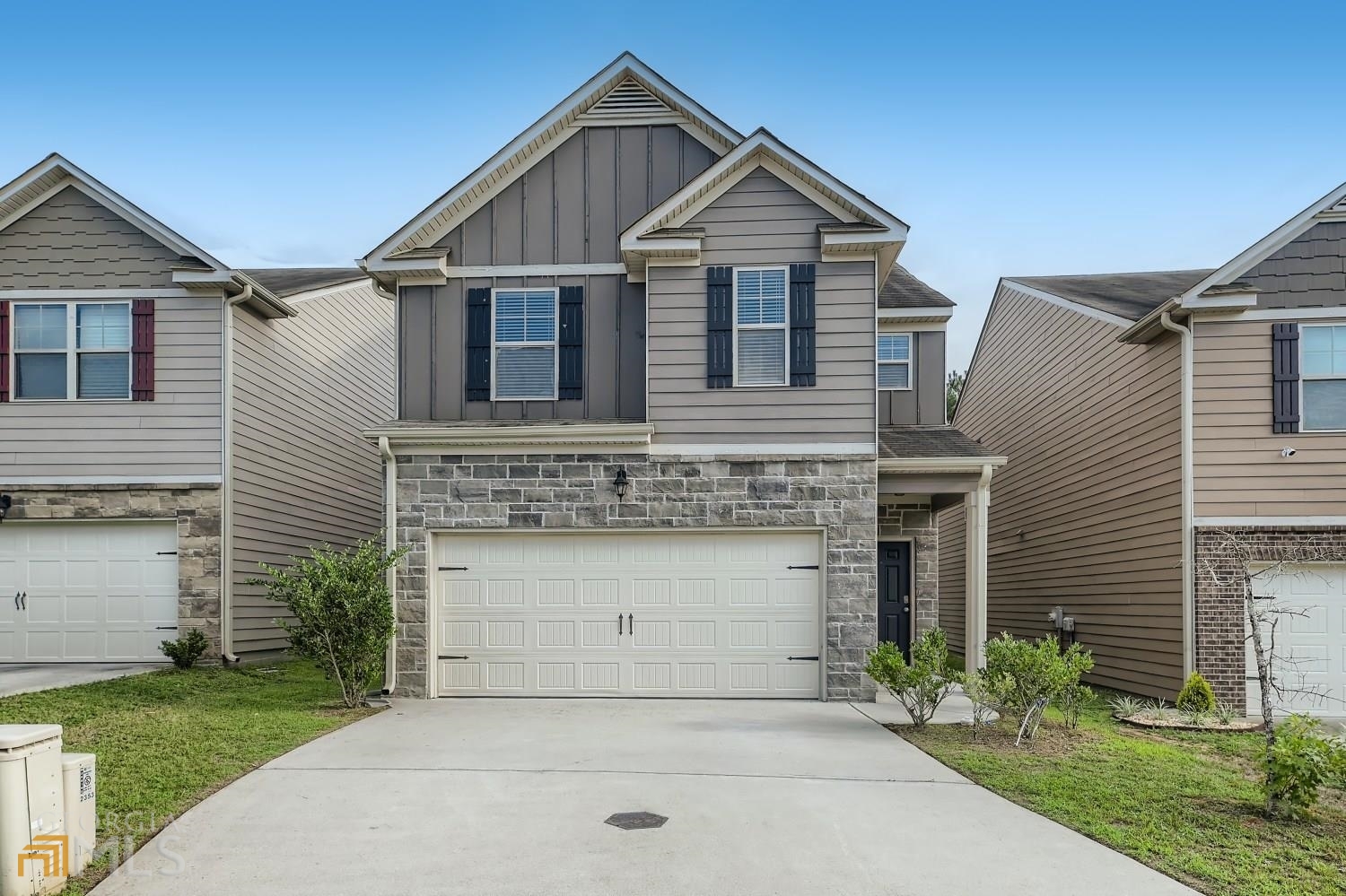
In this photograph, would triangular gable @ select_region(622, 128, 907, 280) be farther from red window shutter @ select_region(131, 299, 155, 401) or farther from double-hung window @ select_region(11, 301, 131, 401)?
double-hung window @ select_region(11, 301, 131, 401)

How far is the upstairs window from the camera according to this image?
14.7 m

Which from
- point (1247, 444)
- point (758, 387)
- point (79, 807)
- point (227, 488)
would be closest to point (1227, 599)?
point (1247, 444)

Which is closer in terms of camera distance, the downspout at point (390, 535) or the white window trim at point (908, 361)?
the downspout at point (390, 535)

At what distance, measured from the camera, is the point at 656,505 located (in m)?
11.6

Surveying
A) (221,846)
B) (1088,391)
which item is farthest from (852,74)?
(221,846)

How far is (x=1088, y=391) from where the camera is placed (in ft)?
48.6

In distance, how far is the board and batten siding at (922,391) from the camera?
14.6 metres

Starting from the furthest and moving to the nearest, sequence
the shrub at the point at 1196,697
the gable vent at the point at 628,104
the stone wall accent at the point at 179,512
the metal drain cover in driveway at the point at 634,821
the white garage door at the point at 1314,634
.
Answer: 1. the stone wall accent at the point at 179,512
2. the gable vent at the point at 628,104
3. the white garage door at the point at 1314,634
4. the shrub at the point at 1196,697
5. the metal drain cover in driveway at the point at 634,821

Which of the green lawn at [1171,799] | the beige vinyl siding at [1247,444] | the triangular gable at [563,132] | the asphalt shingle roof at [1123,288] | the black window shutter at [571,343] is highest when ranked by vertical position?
the triangular gable at [563,132]

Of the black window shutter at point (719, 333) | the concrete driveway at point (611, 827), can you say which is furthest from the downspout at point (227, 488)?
the black window shutter at point (719, 333)

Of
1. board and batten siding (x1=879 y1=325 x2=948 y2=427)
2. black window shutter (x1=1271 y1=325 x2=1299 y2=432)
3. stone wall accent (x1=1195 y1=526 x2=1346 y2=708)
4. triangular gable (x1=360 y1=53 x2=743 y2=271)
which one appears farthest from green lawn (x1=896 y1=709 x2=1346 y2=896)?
triangular gable (x1=360 y1=53 x2=743 y2=271)

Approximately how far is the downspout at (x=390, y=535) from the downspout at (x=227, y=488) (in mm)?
2936

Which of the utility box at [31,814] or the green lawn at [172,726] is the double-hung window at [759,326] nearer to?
the green lawn at [172,726]

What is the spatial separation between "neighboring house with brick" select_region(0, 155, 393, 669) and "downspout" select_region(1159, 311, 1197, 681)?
12.1 meters
